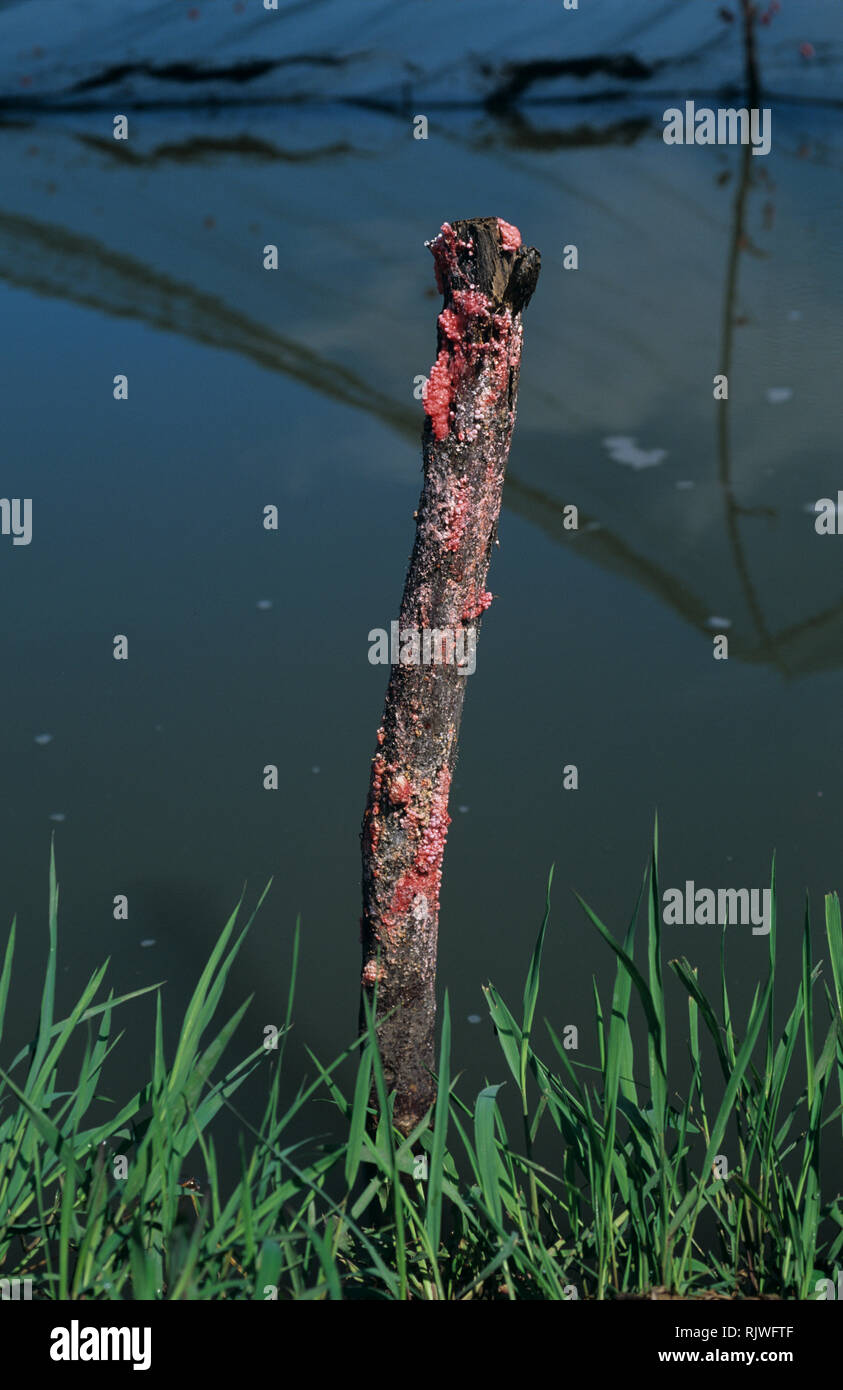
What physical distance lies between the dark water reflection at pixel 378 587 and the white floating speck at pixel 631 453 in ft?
0.15

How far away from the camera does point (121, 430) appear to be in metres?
5.82

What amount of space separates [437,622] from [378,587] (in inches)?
102

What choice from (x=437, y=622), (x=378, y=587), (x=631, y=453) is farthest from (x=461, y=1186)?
(x=631, y=453)

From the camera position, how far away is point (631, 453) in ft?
17.5

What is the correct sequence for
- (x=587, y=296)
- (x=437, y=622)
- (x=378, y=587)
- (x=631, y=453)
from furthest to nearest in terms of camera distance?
1. (x=587, y=296)
2. (x=631, y=453)
3. (x=378, y=587)
4. (x=437, y=622)

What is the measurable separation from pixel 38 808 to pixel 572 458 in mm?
2971

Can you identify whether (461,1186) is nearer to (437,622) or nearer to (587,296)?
(437,622)

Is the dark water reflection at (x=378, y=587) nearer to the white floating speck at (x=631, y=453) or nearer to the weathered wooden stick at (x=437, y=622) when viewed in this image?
the white floating speck at (x=631, y=453)

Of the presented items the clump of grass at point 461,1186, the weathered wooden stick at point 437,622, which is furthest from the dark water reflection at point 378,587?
the clump of grass at point 461,1186

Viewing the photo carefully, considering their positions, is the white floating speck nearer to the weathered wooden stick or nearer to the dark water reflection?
the dark water reflection

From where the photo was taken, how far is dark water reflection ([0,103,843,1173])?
2.96 metres

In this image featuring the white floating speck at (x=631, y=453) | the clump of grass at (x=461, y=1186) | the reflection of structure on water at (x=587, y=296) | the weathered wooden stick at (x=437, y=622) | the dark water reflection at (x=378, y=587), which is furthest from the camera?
the white floating speck at (x=631, y=453)

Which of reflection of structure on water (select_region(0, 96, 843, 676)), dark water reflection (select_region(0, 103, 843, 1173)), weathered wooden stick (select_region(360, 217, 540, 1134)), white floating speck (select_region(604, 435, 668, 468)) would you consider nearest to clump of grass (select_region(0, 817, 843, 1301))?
weathered wooden stick (select_region(360, 217, 540, 1134))

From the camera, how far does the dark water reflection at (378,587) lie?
296 centimetres
